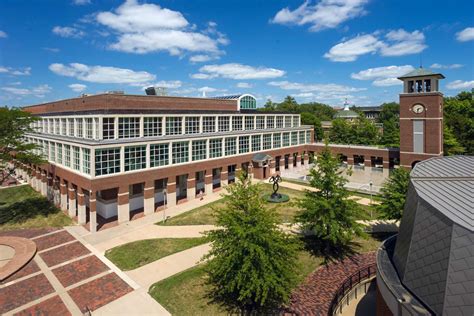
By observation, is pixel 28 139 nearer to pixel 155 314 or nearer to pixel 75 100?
pixel 75 100

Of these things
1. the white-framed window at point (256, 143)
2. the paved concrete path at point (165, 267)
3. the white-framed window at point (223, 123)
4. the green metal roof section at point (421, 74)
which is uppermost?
the green metal roof section at point (421, 74)

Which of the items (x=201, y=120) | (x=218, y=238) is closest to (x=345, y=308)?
(x=218, y=238)

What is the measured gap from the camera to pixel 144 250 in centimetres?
2461

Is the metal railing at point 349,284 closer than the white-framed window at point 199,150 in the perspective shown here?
Yes

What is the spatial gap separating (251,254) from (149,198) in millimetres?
21723

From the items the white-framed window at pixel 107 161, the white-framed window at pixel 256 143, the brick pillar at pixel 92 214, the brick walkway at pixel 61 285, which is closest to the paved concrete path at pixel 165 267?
the brick walkway at pixel 61 285

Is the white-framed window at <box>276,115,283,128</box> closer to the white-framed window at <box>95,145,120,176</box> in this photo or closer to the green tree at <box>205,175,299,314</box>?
the white-framed window at <box>95,145,120,176</box>

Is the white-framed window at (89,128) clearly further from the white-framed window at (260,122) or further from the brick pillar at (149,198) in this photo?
the white-framed window at (260,122)

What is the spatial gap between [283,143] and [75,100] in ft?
117

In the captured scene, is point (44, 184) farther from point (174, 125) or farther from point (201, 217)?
point (201, 217)

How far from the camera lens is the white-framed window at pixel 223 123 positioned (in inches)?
1777

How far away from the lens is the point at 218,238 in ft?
54.5

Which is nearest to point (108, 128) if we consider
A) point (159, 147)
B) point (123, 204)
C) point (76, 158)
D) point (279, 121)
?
point (76, 158)

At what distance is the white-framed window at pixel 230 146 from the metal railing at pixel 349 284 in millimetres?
27531
